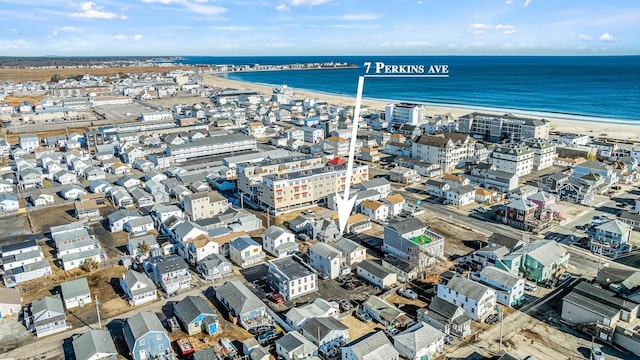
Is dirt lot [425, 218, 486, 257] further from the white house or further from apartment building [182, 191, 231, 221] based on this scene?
apartment building [182, 191, 231, 221]

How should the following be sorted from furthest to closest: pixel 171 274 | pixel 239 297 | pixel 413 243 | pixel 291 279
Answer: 1. pixel 413 243
2. pixel 171 274
3. pixel 291 279
4. pixel 239 297

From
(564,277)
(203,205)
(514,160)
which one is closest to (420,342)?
(564,277)

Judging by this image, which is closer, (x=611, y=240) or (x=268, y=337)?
(x=268, y=337)

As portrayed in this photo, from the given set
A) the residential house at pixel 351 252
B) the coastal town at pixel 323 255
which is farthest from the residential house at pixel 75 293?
the residential house at pixel 351 252

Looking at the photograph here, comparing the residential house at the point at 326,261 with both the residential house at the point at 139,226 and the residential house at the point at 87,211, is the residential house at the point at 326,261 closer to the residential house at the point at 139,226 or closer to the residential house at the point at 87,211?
the residential house at the point at 139,226

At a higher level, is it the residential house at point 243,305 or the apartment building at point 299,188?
the apartment building at point 299,188

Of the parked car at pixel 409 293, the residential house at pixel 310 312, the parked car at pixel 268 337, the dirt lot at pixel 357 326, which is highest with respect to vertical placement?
the residential house at pixel 310 312

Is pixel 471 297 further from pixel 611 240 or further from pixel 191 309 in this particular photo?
pixel 191 309

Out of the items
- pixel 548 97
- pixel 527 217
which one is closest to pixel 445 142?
pixel 527 217
